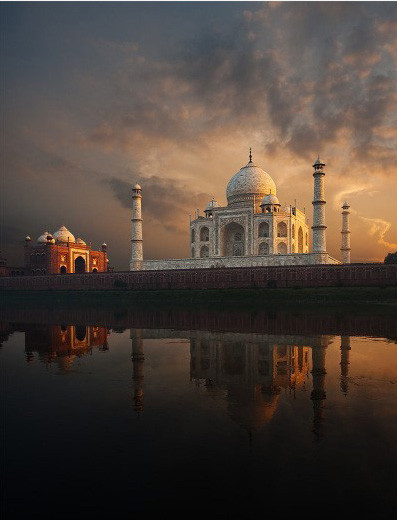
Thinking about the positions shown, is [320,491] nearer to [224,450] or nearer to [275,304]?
[224,450]

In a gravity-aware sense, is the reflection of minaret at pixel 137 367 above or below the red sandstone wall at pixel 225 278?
below

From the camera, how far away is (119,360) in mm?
8820

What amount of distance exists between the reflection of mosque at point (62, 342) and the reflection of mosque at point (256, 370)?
4.78 feet

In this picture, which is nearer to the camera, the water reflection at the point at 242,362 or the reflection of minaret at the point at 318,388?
the reflection of minaret at the point at 318,388

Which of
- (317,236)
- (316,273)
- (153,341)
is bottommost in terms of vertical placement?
(153,341)

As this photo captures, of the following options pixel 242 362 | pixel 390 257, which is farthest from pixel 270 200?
pixel 242 362

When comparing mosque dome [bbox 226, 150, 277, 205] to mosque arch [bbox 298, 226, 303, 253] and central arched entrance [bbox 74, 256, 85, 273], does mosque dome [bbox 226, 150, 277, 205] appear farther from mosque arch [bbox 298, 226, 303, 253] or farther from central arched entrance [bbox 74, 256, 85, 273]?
central arched entrance [bbox 74, 256, 85, 273]

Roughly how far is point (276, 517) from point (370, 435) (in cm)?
207

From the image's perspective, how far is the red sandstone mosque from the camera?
144 feet

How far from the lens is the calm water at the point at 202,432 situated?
10.5 ft

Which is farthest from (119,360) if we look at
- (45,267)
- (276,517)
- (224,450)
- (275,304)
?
(45,267)

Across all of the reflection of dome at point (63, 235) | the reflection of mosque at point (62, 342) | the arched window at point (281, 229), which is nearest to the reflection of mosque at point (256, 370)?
the reflection of mosque at point (62, 342)

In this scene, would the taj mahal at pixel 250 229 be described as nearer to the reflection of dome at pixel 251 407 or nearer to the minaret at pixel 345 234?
the minaret at pixel 345 234

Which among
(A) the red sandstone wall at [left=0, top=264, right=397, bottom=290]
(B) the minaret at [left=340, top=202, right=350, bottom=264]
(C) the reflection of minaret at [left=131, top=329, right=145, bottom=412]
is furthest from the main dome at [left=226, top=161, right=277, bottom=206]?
(C) the reflection of minaret at [left=131, top=329, right=145, bottom=412]
